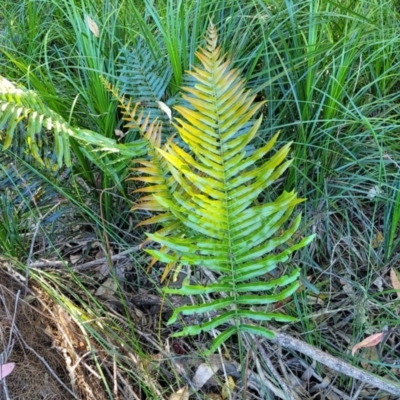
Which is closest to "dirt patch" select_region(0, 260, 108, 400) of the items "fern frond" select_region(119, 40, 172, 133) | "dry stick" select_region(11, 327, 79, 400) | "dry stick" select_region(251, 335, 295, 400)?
"dry stick" select_region(11, 327, 79, 400)

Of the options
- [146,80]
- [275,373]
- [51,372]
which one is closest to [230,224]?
[275,373]

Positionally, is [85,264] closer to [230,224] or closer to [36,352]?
[36,352]

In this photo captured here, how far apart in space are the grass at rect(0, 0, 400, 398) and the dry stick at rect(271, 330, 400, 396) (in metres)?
0.09

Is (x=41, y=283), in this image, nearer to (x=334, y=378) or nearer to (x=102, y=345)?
(x=102, y=345)

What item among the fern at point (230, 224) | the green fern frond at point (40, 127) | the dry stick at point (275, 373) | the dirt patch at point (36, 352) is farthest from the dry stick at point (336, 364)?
the green fern frond at point (40, 127)

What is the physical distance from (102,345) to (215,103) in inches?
27.1

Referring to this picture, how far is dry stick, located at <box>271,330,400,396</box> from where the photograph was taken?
47.2 inches

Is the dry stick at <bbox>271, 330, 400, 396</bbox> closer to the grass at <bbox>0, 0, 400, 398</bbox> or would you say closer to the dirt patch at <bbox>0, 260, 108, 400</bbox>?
the grass at <bbox>0, 0, 400, 398</bbox>

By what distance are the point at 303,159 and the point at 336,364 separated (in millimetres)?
598

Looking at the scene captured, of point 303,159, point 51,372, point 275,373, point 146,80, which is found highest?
point 146,80

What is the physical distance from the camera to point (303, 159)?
1522mm

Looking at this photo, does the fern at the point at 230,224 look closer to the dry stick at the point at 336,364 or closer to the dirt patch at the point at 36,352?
the dry stick at the point at 336,364

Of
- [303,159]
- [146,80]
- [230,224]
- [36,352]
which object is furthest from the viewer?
[146,80]

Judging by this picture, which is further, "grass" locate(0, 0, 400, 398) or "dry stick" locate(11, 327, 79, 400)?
"grass" locate(0, 0, 400, 398)
